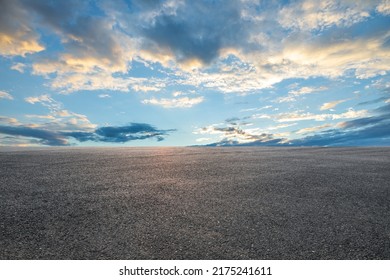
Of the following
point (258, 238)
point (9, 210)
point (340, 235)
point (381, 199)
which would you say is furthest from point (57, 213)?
point (381, 199)

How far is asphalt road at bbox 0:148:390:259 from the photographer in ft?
8.54

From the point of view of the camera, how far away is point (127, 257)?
8.18 ft

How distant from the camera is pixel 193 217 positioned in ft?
11.1

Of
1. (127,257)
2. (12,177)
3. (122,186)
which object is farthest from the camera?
(12,177)

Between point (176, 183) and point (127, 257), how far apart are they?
280 centimetres

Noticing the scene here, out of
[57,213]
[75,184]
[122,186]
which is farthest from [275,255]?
[75,184]

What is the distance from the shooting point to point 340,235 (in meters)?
2.93

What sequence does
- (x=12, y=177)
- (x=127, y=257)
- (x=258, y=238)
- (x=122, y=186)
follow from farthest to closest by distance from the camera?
(x=12, y=177)
(x=122, y=186)
(x=258, y=238)
(x=127, y=257)

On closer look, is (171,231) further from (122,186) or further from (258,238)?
(122,186)

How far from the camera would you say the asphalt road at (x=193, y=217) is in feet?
8.54

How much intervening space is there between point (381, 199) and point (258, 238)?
108 inches

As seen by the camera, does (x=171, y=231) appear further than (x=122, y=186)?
No

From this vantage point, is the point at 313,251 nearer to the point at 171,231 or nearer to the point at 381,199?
the point at 171,231

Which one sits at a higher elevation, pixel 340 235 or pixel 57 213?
pixel 57 213
